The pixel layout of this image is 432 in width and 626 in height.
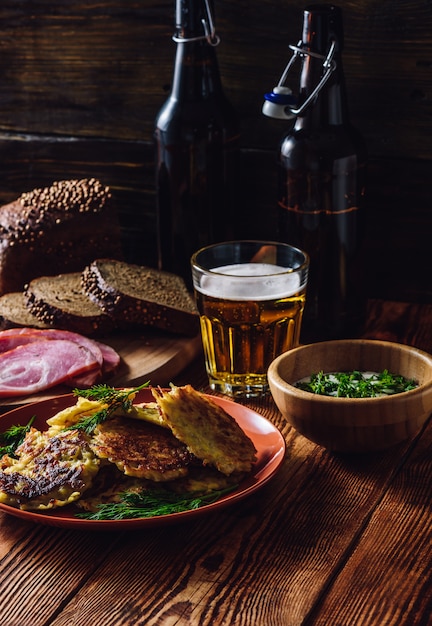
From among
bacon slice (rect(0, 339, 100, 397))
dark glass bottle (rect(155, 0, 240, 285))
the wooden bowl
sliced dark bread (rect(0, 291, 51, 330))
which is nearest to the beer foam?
the wooden bowl

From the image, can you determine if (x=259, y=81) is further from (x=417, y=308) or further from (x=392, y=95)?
(x=417, y=308)

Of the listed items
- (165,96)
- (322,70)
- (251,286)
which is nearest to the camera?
(251,286)

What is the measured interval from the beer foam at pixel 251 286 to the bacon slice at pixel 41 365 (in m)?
0.28

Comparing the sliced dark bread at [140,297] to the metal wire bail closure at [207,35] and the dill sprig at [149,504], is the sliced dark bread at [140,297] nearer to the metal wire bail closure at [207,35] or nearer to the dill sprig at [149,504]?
the metal wire bail closure at [207,35]

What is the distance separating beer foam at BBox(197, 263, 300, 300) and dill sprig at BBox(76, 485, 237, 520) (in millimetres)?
467

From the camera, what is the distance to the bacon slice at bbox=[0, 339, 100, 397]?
1.61 m

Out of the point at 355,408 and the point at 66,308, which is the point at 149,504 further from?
the point at 66,308

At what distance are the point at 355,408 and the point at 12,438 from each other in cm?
56

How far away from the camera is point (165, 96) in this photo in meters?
2.21

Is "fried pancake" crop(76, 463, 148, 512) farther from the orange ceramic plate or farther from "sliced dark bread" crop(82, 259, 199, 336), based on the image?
"sliced dark bread" crop(82, 259, 199, 336)

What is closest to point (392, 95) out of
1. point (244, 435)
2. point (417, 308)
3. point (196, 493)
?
point (417, 308)

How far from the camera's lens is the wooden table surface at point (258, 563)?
1039mm

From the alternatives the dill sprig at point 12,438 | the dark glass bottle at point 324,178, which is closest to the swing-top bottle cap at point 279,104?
the dark glass bottle at point 324,178

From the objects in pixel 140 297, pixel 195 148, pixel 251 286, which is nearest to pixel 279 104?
pixel 195 148
